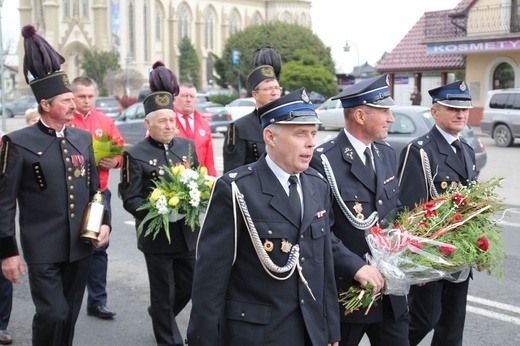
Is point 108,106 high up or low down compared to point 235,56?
down

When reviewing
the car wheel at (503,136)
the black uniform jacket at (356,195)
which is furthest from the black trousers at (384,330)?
the car wheel at (503,136)

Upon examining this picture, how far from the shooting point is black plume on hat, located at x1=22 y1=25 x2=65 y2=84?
15.4 feet

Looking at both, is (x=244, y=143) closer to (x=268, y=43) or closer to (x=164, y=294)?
(x=164, y=294)

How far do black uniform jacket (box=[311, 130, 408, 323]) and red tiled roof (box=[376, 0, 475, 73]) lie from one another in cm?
2961

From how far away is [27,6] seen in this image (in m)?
80.9

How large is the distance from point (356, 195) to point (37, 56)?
2458 millimetres

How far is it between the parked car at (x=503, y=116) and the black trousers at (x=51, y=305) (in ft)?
63.3

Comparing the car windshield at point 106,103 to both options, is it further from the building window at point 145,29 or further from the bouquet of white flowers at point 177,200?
the building window at point 145,29

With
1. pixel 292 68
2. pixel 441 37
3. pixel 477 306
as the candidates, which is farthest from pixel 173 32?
pixel 477 306

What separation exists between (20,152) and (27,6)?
83.1m

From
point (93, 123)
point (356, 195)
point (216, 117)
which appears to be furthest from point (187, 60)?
point (356, 195)

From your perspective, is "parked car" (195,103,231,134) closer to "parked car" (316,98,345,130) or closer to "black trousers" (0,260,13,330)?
"parked car" (316,98,345,130)

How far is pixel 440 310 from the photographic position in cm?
458

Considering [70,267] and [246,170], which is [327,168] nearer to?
[246,170]
